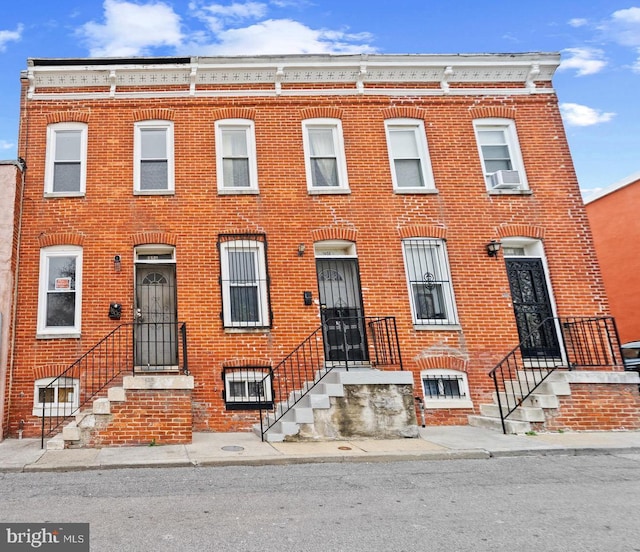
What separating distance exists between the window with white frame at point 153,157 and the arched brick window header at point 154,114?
0.29 ft

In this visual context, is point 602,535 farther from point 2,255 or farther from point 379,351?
point 2,255

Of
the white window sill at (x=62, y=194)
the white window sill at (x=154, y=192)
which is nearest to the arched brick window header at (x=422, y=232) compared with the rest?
the white window sill at (x=154, y=192)

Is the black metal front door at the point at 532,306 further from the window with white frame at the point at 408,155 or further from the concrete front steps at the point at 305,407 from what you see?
the concrete front steps at the point at 305,407

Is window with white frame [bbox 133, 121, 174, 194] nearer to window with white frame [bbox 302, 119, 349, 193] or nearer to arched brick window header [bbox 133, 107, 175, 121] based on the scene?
arched brick window header [bbox 133, 107, 175, 121]

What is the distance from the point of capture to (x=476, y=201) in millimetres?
11109

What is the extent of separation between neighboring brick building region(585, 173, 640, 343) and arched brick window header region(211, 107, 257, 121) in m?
12.9

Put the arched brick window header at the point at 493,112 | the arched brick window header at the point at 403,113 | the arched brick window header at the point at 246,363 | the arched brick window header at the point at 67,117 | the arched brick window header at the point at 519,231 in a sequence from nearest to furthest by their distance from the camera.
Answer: the arched brick window header at the point at 246,363 < the arched brick window header at the point at 67,117 < the arched brick window header at the point at 519,231 < the arched brick window header at the point at 403,113 < the arched brick window header at the point at 493,112

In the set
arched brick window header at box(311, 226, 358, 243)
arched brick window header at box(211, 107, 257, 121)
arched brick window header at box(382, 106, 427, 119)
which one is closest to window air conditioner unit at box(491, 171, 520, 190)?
arched brick window header at box(382, 106, 427, 119)

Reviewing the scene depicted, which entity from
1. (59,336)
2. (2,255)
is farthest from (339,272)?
(2,255)

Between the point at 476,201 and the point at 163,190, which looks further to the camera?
the point at 476,201

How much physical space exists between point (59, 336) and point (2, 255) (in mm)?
1931

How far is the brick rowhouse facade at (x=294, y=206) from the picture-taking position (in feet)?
31.9

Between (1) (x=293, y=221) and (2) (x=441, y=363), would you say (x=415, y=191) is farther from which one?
(2) (x=441, y=363)

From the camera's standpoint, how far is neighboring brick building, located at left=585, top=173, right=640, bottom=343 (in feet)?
52.4
